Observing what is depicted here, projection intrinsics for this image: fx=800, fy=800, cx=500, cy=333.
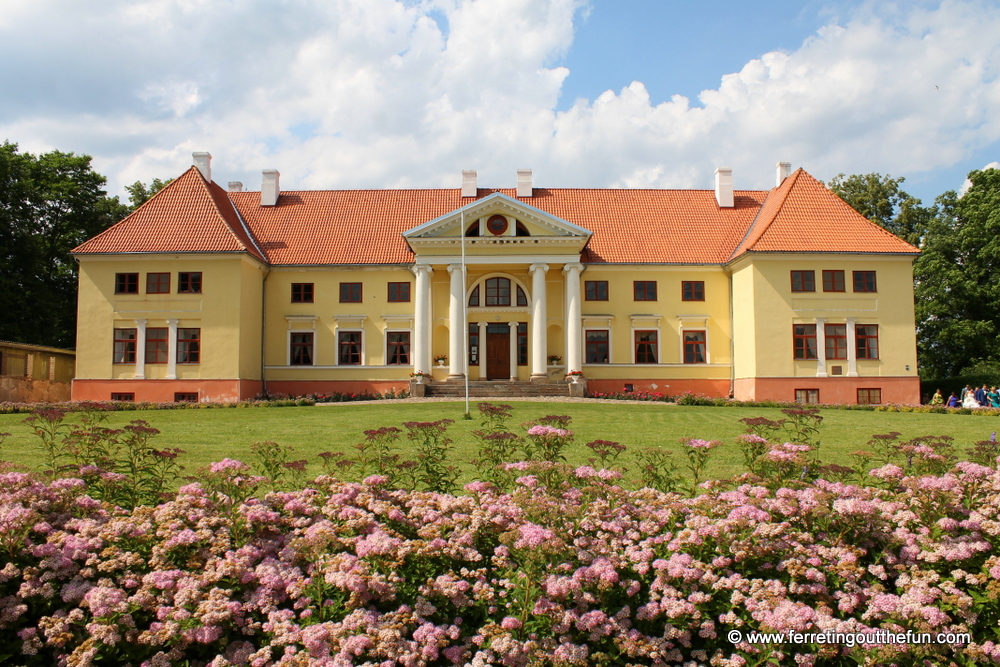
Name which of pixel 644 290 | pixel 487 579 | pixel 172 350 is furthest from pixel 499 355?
pixel 487 579

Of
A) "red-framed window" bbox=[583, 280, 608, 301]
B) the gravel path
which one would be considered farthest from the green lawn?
"red-framed window" bbox=[583, 280, 608, 301]

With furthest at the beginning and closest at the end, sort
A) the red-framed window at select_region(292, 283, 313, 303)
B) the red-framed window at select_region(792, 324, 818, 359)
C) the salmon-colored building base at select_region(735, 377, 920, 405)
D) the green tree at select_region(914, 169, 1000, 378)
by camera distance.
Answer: the green tree at select_region(914, 169, 1000, 378) → the red-framed window at select_region(292, 283, 313, 303) → the red-framed window at select_region(792, 324, 818, 359) → the salmon-colored building base at select_region(735, 377, 920, 405)

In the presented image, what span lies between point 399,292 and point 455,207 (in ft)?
19.5

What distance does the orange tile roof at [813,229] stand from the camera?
3347cm

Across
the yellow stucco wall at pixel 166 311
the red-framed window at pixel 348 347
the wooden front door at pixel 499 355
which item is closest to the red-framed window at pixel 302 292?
the red-framed window at pixel 348 347

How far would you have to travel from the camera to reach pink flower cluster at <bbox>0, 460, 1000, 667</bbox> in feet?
16.8

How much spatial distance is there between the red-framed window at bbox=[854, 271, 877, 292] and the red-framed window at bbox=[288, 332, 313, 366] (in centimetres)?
2405

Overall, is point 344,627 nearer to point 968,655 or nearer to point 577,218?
point 968,655

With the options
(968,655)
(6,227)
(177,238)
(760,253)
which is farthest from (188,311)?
(968,655)

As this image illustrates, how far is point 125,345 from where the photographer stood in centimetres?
3350

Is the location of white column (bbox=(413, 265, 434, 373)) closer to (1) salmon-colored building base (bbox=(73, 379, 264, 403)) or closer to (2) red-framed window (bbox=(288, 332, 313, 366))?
(2) red-framed window (bbox=(288, 332, 313, 366))

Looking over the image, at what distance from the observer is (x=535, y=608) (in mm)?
5277

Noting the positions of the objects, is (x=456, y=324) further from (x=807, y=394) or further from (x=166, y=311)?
(x=807, y=394)

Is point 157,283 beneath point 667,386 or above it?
above
